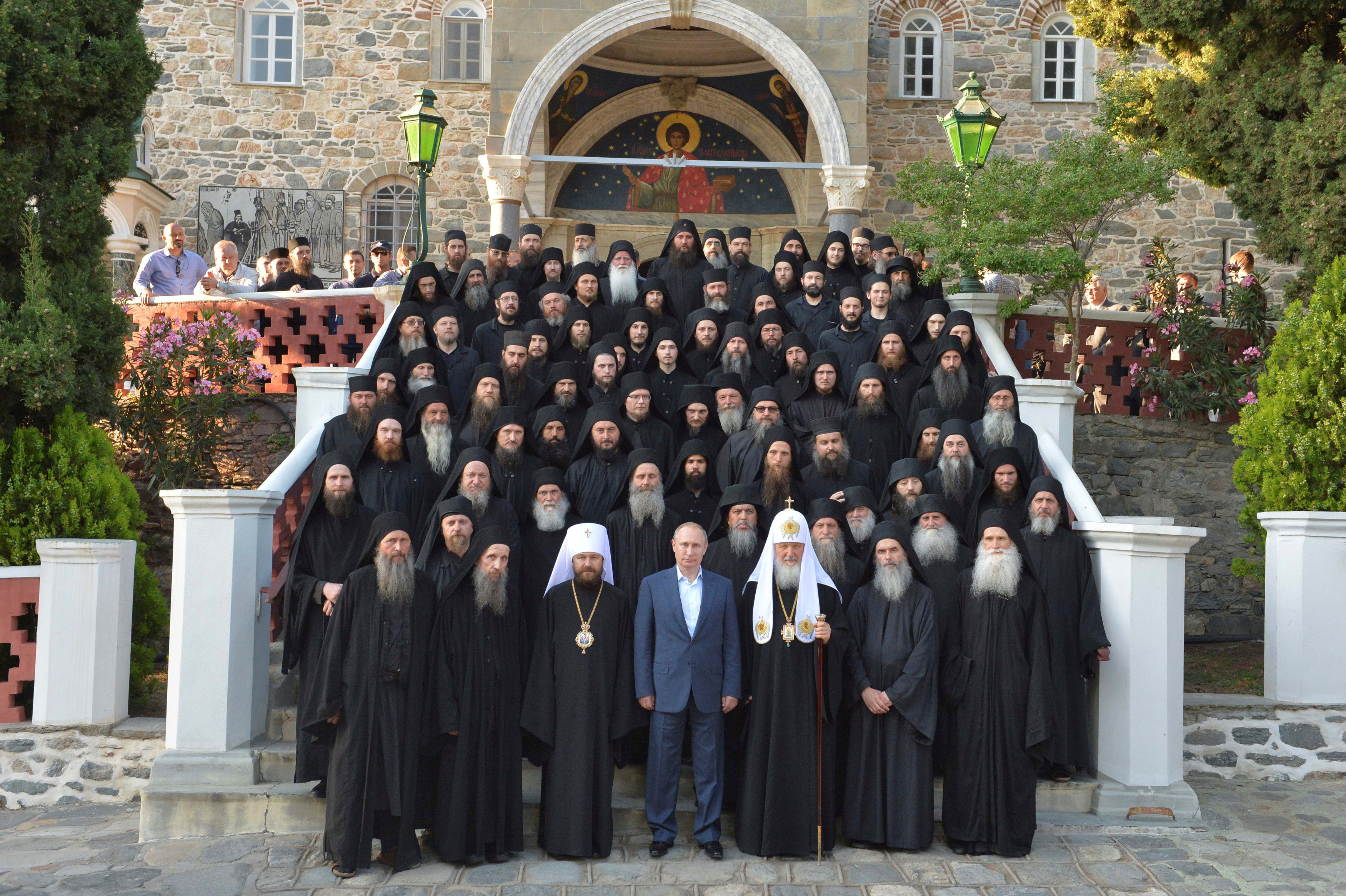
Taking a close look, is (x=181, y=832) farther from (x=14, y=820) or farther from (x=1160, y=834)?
(x=1160, y=834)

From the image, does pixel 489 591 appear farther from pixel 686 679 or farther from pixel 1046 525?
pixel 1046 525

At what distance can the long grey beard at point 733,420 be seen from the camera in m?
7.85

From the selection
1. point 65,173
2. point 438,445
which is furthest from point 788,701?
point 65,173

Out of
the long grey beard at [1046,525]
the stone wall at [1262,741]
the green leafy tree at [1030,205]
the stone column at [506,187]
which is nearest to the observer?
the long grey beard at [1046,525]

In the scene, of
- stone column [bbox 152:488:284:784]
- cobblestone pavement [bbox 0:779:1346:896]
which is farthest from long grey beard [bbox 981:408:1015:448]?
stone column [bbox 152:488:284:784]

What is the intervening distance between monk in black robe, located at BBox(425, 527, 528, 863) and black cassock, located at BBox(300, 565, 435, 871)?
0.37 ft

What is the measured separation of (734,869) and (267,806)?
2.19 meters

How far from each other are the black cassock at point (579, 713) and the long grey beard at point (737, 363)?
9.38 feet

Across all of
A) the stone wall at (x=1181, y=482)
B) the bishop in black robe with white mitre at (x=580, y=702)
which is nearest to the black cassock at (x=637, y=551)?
the bishop in black robe with white mitre at (x=580, y=702)

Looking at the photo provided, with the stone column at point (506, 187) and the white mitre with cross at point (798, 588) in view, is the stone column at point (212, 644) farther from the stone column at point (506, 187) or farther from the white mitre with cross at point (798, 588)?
the stone column at point (506, 187)

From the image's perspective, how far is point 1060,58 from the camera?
1744 centimetres

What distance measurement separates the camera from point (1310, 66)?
9.01 meters

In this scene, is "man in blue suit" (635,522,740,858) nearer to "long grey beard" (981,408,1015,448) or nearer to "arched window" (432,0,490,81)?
"long grey beard" (981,408,1015,448)

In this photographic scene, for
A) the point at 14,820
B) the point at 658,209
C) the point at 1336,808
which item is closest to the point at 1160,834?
the point at 1336,808
